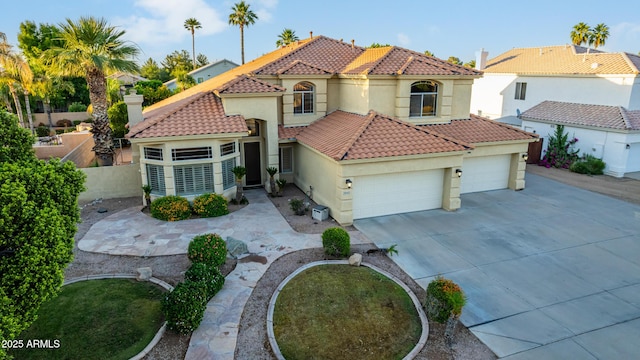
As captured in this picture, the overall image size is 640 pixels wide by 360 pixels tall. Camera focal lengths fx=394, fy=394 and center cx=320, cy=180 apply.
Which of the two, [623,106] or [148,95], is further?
[148,95]

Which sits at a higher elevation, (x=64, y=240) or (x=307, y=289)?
(x=64, y=240)

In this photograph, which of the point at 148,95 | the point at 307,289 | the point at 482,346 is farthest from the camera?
the point at 148,95

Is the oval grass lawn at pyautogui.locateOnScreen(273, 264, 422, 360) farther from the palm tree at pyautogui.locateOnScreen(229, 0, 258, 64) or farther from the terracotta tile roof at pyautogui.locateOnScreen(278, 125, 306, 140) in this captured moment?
the palm tree at pyautogui.locateOnScreen(229, 0, 258, 64)

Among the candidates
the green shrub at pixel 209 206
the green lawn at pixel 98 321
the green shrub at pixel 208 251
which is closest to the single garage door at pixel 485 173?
the green shrub at pixel 209 206

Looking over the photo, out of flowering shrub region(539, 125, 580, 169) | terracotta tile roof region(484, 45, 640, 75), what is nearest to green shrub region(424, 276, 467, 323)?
flowering shrub region(539, 125, 580, 169)

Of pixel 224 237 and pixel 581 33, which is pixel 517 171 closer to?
pixel 224 237

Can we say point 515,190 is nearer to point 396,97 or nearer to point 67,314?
point 396,97

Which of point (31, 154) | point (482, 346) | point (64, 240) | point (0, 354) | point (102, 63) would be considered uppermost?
point (102, 63)

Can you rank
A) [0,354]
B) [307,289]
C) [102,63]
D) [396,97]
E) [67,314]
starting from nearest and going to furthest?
[0,354], [67,314], [307,289], [102,63], [396,97]

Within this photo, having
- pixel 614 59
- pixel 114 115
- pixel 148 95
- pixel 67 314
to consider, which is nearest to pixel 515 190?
pixel 614 59
